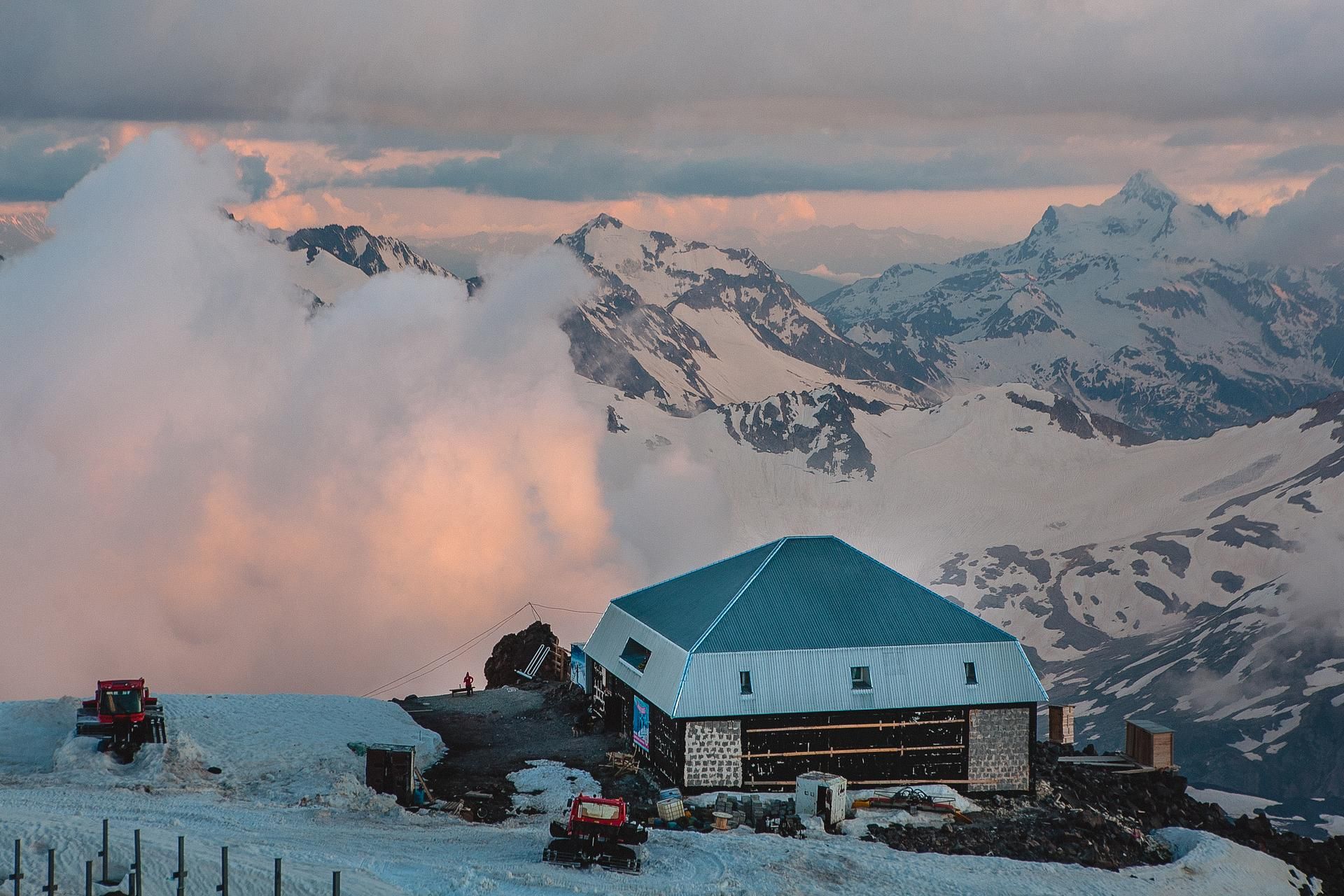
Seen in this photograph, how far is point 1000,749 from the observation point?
60.7 metres

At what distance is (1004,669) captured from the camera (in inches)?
2420

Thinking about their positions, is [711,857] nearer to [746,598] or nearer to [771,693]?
[771,693]

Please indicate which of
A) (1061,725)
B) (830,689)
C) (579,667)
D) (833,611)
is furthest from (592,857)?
(1061,725)

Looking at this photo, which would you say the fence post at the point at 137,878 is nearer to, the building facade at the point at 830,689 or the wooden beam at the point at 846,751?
the building facade at the point at 830,689

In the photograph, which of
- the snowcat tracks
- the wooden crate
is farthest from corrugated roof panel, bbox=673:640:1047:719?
the wooden crate

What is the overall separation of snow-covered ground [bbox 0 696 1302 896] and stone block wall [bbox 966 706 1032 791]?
252 inches

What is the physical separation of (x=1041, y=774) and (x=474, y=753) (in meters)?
24.6

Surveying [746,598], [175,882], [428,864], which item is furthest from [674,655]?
[175,882]

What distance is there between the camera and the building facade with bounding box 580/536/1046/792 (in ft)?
192

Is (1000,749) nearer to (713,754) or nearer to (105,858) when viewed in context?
(713,754)

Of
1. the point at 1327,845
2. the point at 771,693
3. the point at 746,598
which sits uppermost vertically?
the point at 746,598

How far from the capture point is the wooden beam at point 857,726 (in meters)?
58.4

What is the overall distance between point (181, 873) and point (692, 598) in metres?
32.9

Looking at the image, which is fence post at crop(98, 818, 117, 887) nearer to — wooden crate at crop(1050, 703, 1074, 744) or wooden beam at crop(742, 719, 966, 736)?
wooden beam at crop(742, 719, 966, 736)
